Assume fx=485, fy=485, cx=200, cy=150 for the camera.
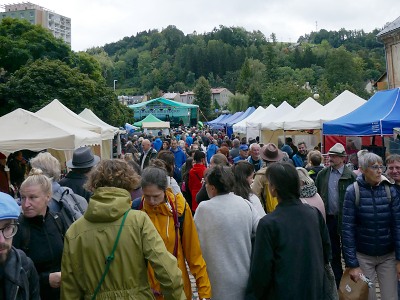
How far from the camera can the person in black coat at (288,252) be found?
328cm

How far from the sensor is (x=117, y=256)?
2797mm

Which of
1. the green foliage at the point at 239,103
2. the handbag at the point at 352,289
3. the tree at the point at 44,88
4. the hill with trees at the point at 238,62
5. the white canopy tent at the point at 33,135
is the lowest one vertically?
the handbag at the point at 352,289

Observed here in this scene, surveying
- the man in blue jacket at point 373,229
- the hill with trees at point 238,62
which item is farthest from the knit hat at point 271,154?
the hill with trees at point 238,62

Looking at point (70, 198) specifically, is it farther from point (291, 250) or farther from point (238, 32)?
point (238, 32)

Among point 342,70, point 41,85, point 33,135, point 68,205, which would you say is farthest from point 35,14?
point 68,205

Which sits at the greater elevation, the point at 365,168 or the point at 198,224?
the point at 365,168

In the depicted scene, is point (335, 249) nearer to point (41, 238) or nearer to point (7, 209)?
point (41, 238)

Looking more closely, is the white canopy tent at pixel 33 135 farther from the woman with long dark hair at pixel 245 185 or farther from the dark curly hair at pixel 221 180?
the dark curly hair at pixel 221 180

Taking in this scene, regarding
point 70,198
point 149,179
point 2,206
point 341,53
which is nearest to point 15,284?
point 2,206

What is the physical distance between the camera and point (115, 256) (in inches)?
110

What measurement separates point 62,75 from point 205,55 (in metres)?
128

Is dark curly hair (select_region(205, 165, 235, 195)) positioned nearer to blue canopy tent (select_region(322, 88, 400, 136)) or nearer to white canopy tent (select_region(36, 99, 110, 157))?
blue canopy tent (select_region(322, 88, 400, 136))

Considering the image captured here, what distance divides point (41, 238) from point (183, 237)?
1.01m

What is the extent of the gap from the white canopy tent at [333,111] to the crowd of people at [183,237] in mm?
10499
